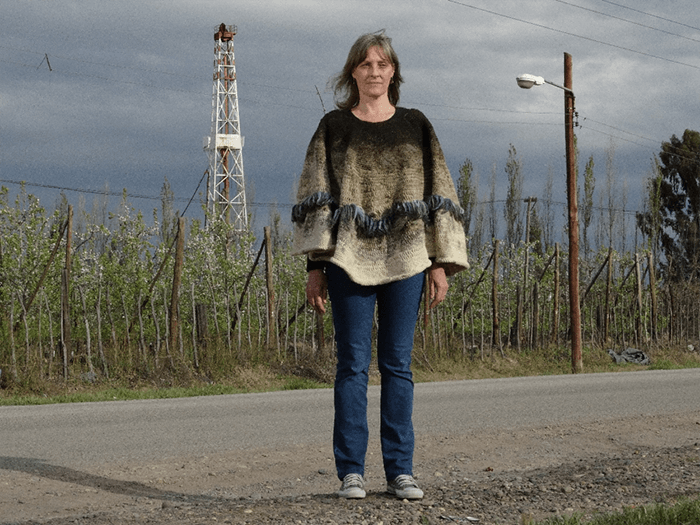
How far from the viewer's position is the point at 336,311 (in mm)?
3992

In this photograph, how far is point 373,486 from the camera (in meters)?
4.76

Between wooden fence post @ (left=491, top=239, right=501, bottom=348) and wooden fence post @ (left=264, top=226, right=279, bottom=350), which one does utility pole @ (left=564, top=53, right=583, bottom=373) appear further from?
wooden fence post @ (left=264, top=226, right=279, bottom=350)

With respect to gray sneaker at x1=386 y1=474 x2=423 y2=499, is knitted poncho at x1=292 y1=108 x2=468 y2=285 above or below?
above

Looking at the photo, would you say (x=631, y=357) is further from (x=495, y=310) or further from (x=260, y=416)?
(x=260, y=416)

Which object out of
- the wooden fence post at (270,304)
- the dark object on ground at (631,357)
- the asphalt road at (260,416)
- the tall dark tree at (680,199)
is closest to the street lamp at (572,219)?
the dark object on ground at (631,357)

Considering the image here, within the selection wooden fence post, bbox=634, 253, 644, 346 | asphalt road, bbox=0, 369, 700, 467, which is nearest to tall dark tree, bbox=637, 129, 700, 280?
wooden fence post, bbox=634, 253, 644, 346

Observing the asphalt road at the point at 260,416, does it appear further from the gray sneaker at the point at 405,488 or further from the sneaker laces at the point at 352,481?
the gray sneaker at the point at 405,488

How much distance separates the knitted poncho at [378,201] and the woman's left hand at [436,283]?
0.16 feet

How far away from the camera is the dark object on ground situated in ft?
63.2

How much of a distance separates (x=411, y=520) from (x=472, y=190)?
45.2 metres

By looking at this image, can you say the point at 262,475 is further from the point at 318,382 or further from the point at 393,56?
the point at 318,382

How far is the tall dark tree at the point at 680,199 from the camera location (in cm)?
4506

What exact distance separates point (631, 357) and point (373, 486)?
53.3ft

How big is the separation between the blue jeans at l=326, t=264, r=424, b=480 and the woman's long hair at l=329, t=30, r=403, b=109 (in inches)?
35.5
